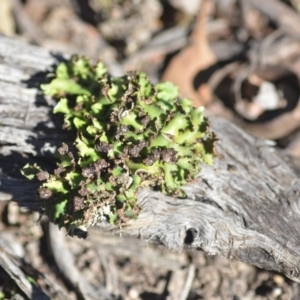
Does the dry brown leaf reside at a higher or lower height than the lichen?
higher

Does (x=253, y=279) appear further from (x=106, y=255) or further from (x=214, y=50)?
(x=214, y=50)

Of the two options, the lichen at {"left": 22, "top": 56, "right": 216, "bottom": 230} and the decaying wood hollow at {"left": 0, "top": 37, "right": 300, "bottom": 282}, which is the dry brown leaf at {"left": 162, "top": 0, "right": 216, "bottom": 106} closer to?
the decaying wood hollow at {"left": 0, "top": 37, "right": 300, "bottom": 282}

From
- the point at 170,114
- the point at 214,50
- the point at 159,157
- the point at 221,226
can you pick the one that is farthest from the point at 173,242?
the point at 214,50

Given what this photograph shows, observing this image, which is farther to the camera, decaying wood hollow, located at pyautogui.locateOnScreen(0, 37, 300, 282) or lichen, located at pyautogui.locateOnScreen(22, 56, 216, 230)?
decaying wood hollow, located at pyautogui.locateOnScreen(0, 37, 300, 282)

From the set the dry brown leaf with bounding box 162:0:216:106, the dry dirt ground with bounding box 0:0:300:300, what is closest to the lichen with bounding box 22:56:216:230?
the dry dirt ground with bounding box 0:0:300:300

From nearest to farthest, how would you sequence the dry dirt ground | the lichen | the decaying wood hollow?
the lichen
the decaying wood hollow
the dry dirt ground

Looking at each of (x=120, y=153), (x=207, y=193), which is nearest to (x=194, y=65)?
(x=207, y=193)

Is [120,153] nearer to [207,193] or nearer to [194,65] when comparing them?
[207,193]

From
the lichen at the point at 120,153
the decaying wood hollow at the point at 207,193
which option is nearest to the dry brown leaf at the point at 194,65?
the decaying wood hollow at the point at 207,193
